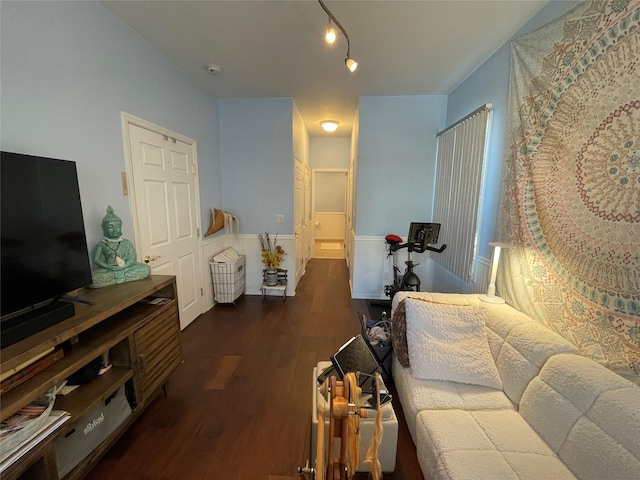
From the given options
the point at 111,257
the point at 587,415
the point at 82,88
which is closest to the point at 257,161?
the point at 82,88

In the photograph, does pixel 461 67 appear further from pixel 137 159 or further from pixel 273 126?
pixel 137 159

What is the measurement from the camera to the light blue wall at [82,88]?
50.0 inches

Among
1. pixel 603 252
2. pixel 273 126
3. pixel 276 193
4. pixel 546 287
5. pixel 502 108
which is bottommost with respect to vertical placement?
pixel 546 287

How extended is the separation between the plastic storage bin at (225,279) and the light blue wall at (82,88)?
129cm

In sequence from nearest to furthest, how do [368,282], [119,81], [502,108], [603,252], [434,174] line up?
[603,252], [119,81], [502,108], [434,174], [368,282]

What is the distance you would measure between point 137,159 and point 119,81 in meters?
0.55

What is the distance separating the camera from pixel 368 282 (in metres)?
3.64

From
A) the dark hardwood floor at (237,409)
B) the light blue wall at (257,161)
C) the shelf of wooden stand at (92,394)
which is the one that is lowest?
the dark hardwood floor at (237,409)

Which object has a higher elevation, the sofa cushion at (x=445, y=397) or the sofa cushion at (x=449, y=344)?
the sofa cushion at (x=449, y=344)

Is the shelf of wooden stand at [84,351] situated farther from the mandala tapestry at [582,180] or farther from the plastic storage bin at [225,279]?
the mandala tapestry at [582,180]

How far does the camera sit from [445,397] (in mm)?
1363

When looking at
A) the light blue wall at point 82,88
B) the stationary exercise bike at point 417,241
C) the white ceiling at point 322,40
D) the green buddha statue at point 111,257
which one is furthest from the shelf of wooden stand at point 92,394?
the stationary exercise bike at point 417,241

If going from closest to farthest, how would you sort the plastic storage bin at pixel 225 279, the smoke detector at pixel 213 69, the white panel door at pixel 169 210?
the white panel door at pixel 169 210 → the smoke detector at pixel 213 69 → the plastic storage bin at pixel 225 279

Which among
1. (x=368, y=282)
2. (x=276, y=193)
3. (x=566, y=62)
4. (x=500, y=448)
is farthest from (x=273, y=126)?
(x=500, y=448)
